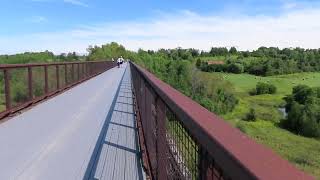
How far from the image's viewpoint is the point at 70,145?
26.4 ft

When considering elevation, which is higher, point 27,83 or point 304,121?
point 27,83

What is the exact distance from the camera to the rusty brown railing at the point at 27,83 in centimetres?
1155

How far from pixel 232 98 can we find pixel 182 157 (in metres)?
147

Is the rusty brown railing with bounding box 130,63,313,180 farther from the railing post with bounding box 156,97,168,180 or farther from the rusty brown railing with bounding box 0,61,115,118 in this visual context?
the rusty brown railing with bounding box 0,61,115,118

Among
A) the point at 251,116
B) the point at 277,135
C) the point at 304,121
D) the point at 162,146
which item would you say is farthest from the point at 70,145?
the point at 251,116

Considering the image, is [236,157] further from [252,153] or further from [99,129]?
[99,129]

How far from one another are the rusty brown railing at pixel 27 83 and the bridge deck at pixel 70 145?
15.9 inches

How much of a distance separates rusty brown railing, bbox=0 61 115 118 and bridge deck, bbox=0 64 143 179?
1.32 ft

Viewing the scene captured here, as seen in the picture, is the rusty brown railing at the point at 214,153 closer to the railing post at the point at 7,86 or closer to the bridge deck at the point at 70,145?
the bridge deck at the point at 70,145

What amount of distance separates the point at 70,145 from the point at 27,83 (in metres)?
6.34

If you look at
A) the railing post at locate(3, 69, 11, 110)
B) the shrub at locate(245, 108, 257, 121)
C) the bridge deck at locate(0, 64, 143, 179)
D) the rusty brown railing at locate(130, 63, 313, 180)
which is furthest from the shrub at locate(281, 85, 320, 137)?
the rusty brown railing at locate(130, 63, 313, 180)

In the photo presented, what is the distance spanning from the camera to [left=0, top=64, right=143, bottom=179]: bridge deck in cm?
623

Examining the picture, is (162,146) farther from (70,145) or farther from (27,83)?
(27,83)

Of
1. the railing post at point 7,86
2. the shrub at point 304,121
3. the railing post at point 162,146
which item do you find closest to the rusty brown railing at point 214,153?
the railing post at point 162,146
